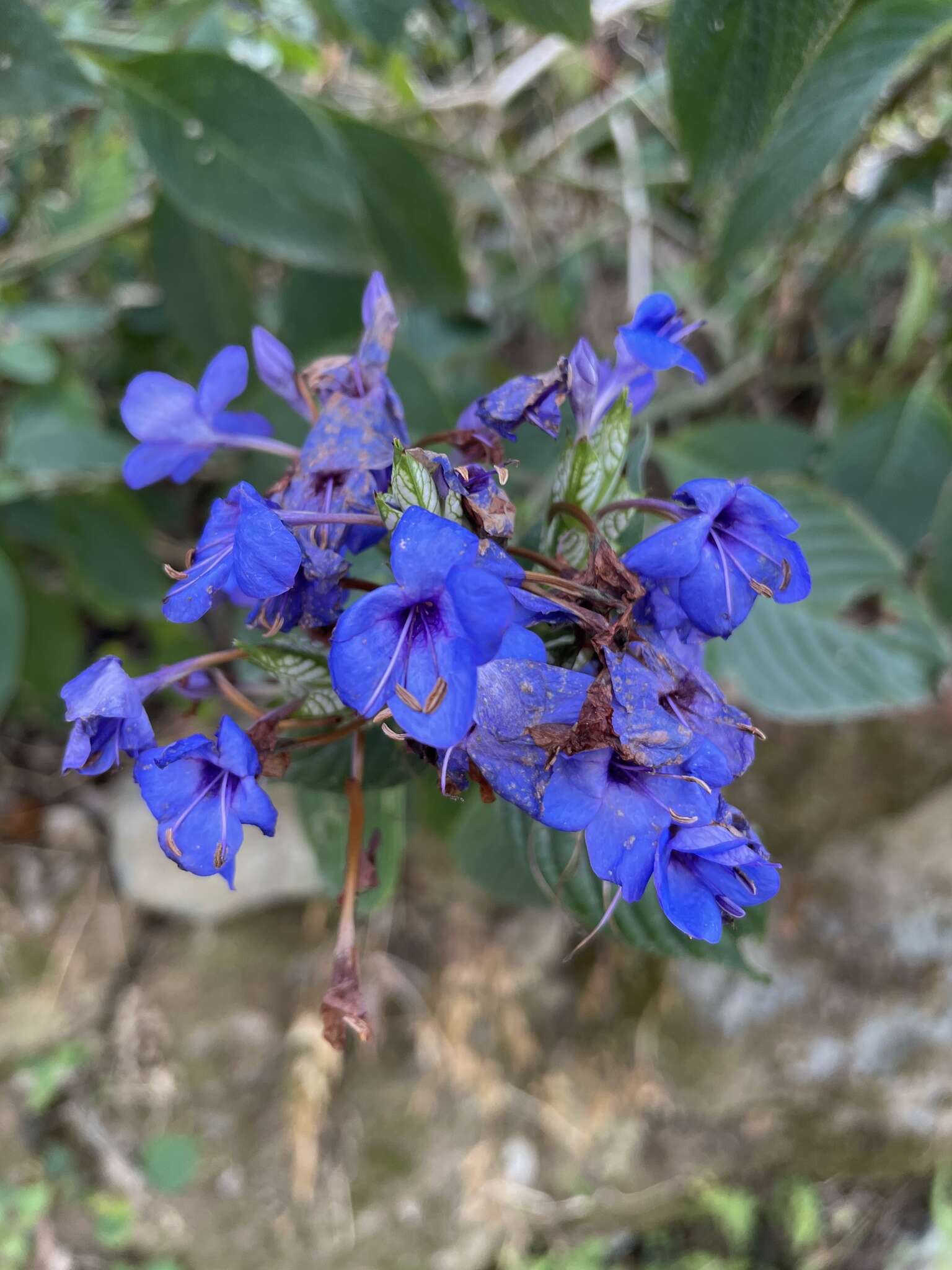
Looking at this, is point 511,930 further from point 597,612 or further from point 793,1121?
point 597,612

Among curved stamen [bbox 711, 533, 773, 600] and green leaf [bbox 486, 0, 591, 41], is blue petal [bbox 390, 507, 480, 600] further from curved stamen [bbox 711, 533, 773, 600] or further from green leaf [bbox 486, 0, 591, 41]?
green leaf [bbox 486, 0, 591, 41]

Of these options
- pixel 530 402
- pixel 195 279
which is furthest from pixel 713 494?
pixel 195 279

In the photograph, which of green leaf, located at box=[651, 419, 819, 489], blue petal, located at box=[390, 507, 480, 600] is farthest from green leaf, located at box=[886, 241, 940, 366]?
blue petal, located at box=[390, 507, 480, 600]

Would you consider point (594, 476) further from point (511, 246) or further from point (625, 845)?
point (511, 246)

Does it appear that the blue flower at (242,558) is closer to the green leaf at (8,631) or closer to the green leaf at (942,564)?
the green leaf at (8,631)

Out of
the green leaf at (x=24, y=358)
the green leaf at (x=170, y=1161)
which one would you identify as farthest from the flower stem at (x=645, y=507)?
the green leaf at (x=170, y=1161)
